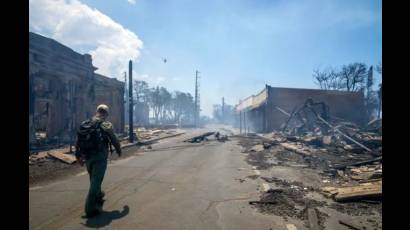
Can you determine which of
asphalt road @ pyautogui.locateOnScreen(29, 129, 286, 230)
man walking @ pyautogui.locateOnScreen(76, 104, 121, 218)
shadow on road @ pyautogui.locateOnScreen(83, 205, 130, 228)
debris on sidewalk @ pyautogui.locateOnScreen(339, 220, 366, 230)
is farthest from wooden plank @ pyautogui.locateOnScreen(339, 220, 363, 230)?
man walking @ pyautogui.locateOnScreen(76, 104, 121, 218)

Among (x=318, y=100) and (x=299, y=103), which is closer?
(x=299, y=103)

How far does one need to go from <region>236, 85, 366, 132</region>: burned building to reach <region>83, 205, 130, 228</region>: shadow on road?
91.9 feet

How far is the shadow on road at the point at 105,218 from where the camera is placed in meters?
4.14

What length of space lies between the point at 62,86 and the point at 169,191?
16444mm

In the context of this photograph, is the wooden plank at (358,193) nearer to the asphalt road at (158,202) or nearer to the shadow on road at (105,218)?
the asphalt road at (158,202)

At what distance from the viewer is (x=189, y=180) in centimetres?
732

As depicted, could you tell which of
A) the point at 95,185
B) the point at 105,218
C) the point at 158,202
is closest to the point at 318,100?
the point at 158,202

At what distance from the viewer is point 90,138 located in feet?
15.5

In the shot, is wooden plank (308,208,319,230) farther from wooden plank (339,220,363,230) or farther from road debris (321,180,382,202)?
road debris (321,180,382,202)

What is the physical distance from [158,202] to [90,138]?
1.84 metres

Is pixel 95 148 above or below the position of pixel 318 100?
below

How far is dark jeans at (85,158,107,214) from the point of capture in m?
4.50

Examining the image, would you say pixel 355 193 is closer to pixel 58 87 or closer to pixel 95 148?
pixel 95 148
